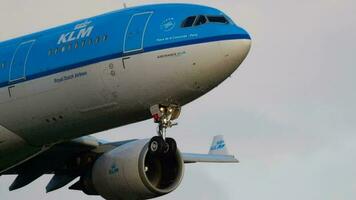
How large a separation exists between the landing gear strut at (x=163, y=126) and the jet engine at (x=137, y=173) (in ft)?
6.89

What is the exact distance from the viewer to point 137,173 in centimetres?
3572

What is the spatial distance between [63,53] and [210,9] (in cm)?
417

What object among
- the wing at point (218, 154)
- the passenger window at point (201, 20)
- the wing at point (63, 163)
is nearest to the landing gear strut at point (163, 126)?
the passenger window at point (201, 20)

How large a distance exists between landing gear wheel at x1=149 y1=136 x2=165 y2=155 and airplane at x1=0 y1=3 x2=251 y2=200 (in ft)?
0.08

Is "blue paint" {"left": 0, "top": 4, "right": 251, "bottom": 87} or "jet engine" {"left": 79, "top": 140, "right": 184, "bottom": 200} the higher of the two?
"blue paint" {"left": 0, "top": 4, "right": 251, "bottom": 87}

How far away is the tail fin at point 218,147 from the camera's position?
41.8 m

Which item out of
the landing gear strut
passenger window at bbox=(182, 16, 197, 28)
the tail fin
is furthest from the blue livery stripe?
the tail fin

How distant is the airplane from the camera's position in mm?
32156

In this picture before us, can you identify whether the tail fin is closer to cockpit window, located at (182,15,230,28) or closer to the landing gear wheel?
the landing gear wheel

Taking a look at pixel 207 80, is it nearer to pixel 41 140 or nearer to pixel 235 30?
pixel 235 30

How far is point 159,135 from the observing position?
32.6 meters

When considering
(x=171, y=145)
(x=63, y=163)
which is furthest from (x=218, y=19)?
(x=63, y=163)

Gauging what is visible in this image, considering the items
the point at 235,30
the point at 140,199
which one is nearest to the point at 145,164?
the point at 140,199

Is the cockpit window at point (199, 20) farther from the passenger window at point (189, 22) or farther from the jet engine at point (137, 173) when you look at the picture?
the jet engine at point (137, 173)
